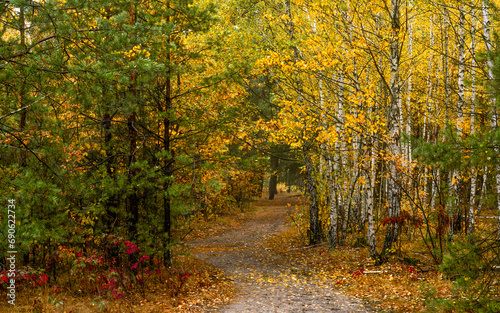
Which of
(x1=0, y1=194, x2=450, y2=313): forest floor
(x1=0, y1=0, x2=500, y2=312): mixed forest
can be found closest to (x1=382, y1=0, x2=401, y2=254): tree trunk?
(x1=0, y1=0, x2=500, y2=312): mixed forest

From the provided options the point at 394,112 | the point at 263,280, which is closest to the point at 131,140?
the point at 263,280

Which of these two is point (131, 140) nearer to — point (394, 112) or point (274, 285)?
point (274, 285)

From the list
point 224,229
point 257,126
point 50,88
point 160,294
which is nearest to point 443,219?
point 257,126

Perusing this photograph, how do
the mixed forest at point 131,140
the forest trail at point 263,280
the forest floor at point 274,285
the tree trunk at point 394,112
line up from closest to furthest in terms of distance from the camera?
the mixed forest at point 131,140 → the forest floor at point 274,285 → the forest trail at point 263,280 → the tree trunk at point 394,112

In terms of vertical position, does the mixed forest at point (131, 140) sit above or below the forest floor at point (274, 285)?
above

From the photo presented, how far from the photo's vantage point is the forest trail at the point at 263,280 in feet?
22.2

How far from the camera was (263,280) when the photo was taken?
8742 millimetres

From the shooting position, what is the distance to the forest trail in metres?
6.77

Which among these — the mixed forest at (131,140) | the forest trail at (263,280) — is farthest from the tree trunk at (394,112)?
the forest trail at (263,280)

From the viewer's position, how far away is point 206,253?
12.1 meters

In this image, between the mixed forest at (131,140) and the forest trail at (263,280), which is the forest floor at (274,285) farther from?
the mixed forest at (131,140)

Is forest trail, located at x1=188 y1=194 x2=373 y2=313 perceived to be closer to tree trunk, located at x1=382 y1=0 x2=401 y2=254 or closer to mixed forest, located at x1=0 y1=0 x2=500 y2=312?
mixed forest, located at x1=0 y1=0 x2=500 y2=312

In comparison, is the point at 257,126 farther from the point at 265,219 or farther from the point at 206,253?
the point at 265,219

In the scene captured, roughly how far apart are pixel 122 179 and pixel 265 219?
1500 centimetres
